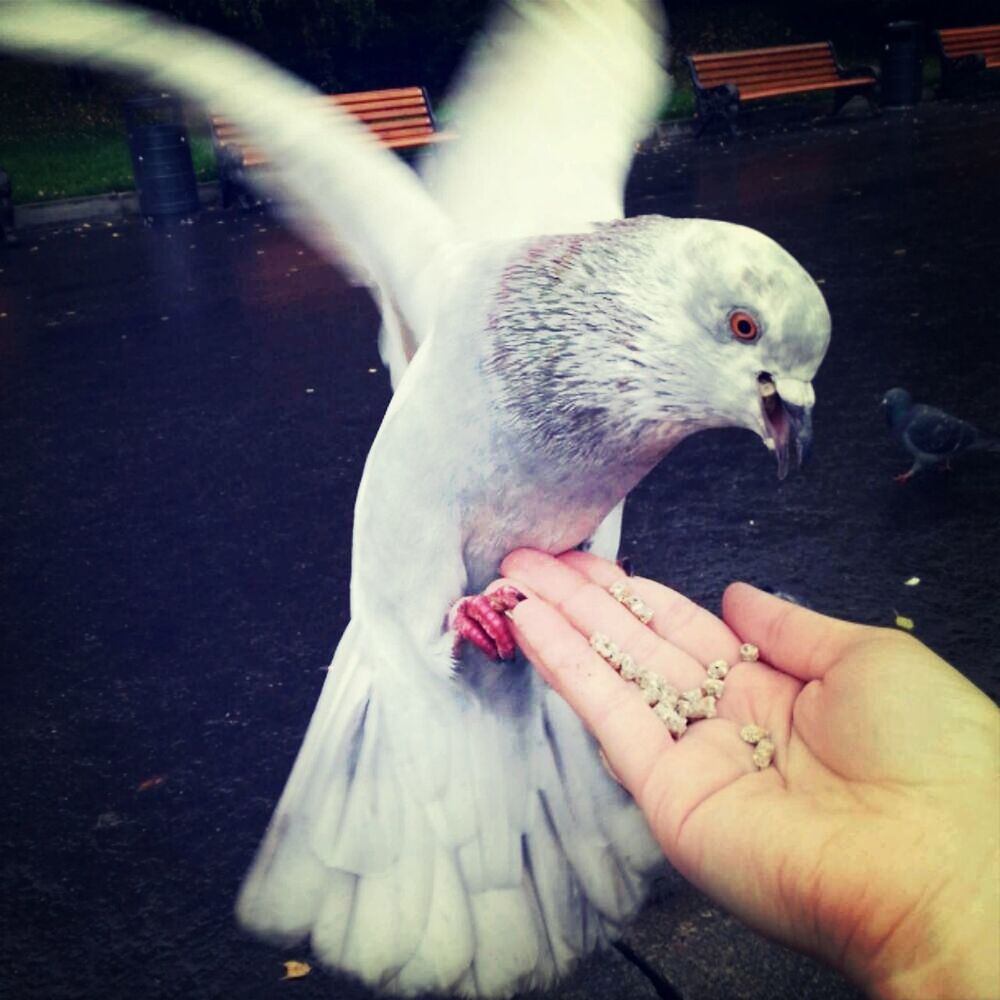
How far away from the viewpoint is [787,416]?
150 centimetres

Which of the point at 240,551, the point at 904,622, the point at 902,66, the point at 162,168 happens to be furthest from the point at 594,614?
the point at 902,66

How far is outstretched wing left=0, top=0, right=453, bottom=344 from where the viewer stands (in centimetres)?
185

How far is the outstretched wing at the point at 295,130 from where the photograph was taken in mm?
1854

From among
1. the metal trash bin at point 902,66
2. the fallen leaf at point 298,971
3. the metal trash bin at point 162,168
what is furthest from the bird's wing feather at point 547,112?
the metal trash bin at point 902,66

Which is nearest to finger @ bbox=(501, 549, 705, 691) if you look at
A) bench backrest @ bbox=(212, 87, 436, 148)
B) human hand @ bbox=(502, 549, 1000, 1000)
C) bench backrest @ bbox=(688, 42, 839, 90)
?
human hand @ bbox=(502, 549, 1000, 1000)

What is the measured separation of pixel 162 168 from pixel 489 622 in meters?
10.0

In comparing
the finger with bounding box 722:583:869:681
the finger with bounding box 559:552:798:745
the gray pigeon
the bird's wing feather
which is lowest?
the gray pigeon

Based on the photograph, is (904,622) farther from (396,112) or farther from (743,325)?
(396,112)

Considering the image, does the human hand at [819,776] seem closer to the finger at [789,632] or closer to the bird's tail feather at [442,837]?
the finger at [789,632]

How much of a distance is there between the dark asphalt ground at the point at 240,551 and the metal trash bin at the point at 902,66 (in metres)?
7.27

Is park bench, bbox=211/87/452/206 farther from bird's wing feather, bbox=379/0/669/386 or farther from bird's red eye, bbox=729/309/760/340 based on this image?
bird's red eye, bbox=729/309/760/340

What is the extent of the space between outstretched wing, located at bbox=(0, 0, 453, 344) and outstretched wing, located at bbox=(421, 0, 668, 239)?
0.15 meters

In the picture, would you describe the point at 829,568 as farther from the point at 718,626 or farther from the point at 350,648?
the point at 350,648

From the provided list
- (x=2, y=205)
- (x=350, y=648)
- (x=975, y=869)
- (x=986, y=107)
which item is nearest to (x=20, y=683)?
(x=350, y=648)
